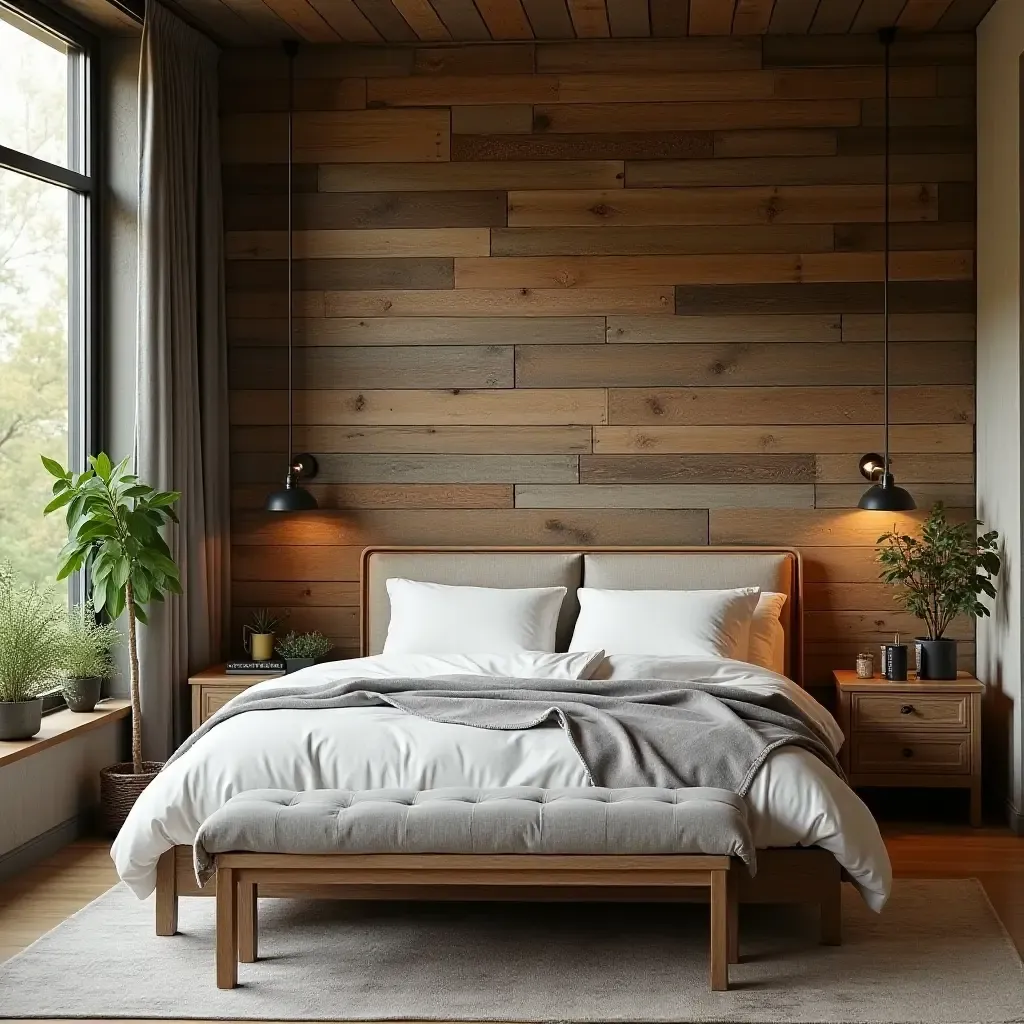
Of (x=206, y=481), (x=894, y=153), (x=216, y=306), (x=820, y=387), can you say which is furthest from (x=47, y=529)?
(x=894, y=153)

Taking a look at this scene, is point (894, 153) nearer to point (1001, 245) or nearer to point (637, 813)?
point (1001, 245)

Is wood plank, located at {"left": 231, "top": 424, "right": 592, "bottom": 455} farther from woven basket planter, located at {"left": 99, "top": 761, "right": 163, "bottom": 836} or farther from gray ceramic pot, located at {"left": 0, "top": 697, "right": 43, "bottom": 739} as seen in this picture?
gray ceramic pot, located at {"left": 0, "top": 697, "right": 43, "bottom": 739}

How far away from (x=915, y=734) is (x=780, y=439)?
131cm

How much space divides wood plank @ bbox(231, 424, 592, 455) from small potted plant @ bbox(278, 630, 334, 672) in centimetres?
83

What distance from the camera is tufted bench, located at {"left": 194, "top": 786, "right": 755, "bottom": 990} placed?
3203 mm

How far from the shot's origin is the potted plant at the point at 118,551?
4.62 meters

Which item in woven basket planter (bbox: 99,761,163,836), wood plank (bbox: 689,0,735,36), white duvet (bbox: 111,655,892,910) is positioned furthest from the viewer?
wood plank (bbox: 689,0,735,36)

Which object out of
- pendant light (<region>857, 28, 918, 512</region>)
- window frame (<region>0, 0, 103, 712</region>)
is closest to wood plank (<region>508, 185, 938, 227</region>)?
pendant light (<region>857, 28, 918, 512</region>)

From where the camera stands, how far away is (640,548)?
218 inches

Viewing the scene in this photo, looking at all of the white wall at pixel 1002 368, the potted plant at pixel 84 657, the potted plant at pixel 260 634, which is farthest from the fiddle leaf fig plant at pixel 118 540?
the white wall at pixel 1002 368

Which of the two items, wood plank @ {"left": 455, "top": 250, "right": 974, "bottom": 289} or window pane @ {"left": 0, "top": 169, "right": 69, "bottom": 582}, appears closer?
window pane @ {"left": 0, "top": 169, "right": 69, "bottom": 582}

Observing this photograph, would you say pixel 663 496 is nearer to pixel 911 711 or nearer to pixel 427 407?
pixel 427 407

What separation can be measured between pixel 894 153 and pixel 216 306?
2.88 m

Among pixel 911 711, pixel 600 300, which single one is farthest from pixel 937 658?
pixel 600 300
